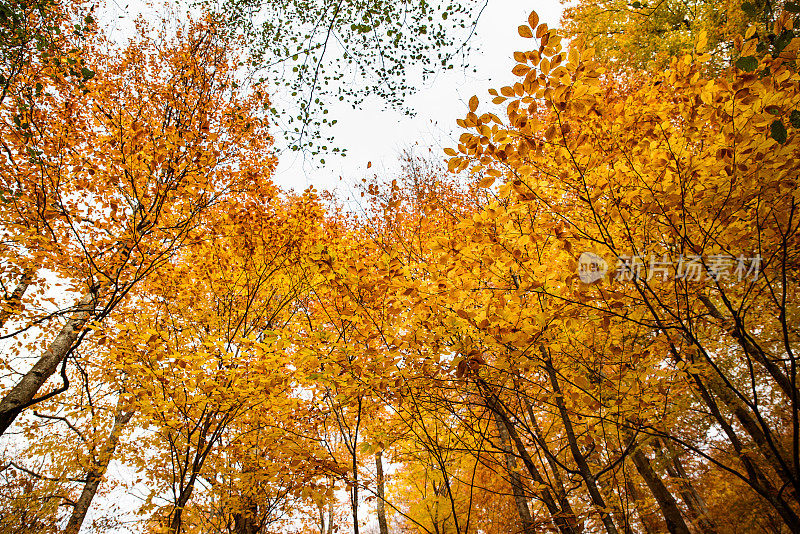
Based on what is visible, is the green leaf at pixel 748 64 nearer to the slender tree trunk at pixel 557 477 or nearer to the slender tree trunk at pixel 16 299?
the slender tree trunk at pixel 557 477

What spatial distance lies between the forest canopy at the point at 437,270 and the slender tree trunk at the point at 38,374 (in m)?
0.03

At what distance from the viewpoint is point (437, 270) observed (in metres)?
2.34

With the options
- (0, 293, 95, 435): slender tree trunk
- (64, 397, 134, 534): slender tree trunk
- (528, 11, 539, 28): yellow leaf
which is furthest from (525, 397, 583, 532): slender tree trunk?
(64, 397, 134, 534): slender tree trunk

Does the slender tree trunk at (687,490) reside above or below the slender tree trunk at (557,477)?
above

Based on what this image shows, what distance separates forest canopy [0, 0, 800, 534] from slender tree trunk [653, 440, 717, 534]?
43cm

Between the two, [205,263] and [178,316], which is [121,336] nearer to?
[178,316]

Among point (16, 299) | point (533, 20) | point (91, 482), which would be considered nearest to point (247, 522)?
point (91, 482)

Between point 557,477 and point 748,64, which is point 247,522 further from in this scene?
point 748,64

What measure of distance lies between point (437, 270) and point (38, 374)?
5.24m

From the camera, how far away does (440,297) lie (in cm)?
257

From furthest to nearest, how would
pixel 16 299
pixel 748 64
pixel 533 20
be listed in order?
pixel 16 299
pixel 533 20
pixel 748 64

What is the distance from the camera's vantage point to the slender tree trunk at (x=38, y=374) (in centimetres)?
→ 381

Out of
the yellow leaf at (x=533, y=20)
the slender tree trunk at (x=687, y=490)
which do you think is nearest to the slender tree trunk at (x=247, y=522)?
the slender tree trunk at (x=687, y=490)

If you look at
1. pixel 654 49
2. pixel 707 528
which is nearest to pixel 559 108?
pixel 654 49
